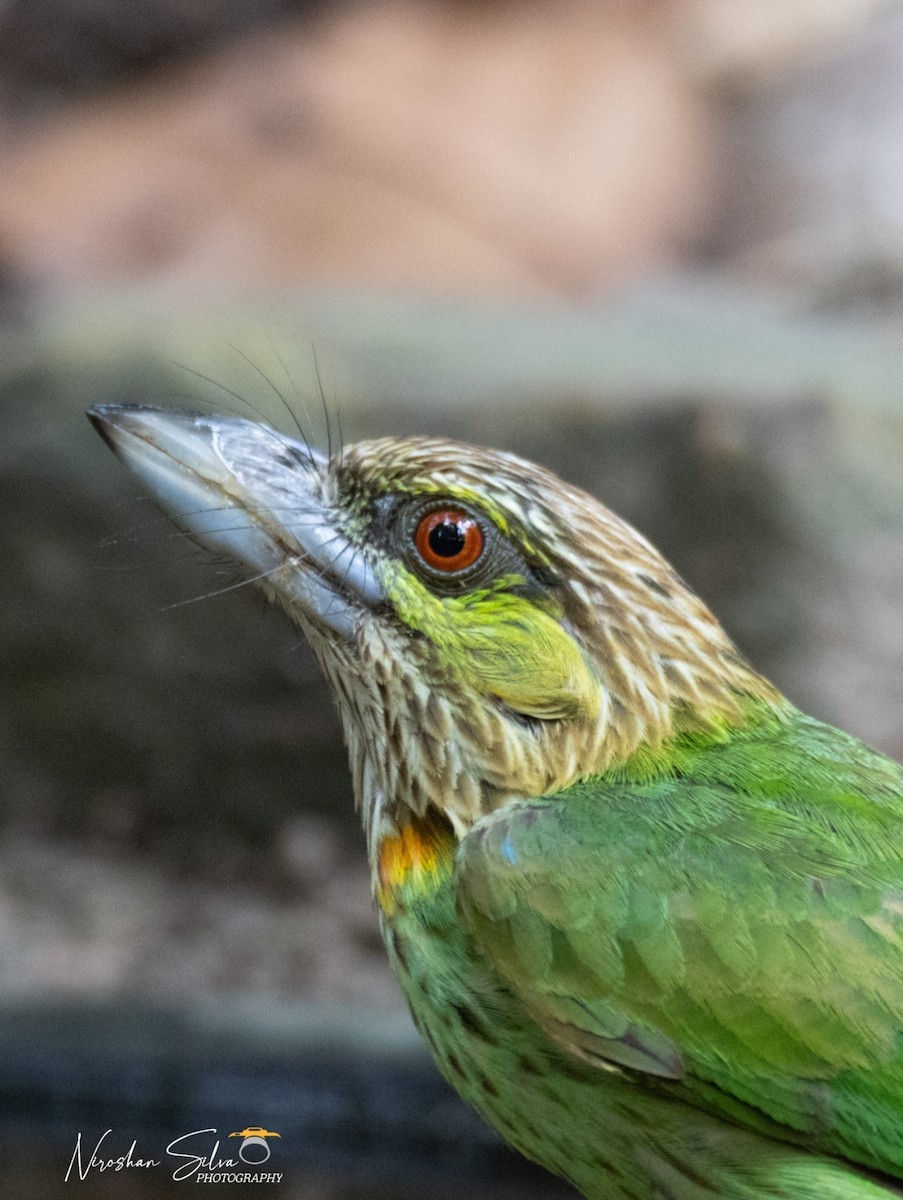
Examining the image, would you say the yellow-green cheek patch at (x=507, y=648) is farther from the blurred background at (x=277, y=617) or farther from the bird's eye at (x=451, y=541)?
the blurred background at (x=277, y=617)

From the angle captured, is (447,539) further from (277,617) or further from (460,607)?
(277,617)

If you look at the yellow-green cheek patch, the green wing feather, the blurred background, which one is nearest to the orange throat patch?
the green wing feather

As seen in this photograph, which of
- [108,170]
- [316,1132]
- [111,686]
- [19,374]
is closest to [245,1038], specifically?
[316,1132]

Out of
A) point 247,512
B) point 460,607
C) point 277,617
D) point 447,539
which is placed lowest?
point 460,607

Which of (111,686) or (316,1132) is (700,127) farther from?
(316,1132)

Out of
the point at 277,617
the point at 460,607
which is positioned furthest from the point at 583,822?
the point at 277,617

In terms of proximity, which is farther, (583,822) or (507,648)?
(507,648)

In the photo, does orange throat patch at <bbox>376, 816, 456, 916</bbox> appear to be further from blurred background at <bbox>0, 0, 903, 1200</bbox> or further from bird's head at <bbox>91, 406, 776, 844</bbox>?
blurred background at <bbox>0, 0, 903, 1200</bbox>

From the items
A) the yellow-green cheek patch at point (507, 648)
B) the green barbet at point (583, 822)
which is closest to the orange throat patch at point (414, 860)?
the green barbet at point (583, 822)
